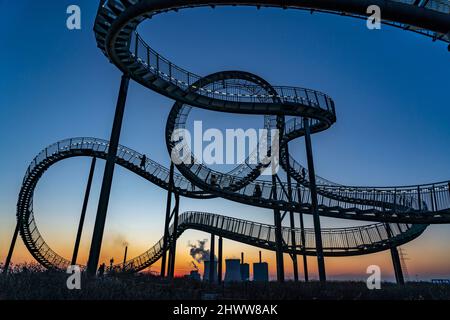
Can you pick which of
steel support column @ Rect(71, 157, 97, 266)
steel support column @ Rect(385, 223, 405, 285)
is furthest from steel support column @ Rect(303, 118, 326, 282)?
steel support column @ Rect(71, 157, 97, 266)

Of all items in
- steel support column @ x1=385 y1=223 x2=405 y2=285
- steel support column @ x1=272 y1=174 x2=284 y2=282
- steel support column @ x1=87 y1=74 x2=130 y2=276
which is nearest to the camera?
steel support column @ x1=87 y1=74 x2=130 y2=276

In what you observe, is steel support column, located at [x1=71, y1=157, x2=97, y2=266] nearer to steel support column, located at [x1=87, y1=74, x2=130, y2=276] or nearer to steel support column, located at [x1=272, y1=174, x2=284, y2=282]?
steel support column, located at [x1=87, y1=74, x2=130, y2=276]

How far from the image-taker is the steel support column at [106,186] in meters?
10.2

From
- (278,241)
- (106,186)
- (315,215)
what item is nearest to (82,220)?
(106,186)

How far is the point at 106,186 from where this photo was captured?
1084 cm

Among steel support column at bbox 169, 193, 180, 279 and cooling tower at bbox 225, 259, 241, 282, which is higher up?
cooling tower at bbox 225, 259, 241, 282

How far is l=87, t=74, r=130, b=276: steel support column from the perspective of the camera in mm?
10156

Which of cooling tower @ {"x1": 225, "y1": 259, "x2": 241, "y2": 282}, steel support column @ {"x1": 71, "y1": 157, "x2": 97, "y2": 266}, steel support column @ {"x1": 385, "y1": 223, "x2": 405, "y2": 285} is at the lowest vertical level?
steel support column @ {"x1": 385, "y1": 223, "x2": 405, "y2": 285}

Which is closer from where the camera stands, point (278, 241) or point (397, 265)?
point (278, 241)

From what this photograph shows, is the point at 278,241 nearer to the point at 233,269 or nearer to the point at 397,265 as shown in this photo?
the point at 397,265

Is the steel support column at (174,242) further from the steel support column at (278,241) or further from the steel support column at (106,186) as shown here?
the steel support column at (106,186)

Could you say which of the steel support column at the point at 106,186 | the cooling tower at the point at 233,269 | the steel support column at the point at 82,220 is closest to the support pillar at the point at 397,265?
the steel support column at the point at 106,186
